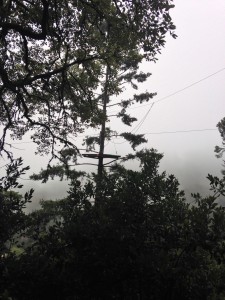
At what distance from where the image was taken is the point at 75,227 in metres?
3.35

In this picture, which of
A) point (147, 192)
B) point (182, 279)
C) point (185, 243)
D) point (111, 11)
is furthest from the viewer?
point (111, 11)

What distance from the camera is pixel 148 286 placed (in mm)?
2902

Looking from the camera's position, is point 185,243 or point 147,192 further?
point 147,192

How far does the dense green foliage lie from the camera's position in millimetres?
2857

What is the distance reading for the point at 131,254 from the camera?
313 cm

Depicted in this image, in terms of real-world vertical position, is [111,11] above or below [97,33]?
below

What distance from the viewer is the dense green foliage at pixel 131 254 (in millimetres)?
2857

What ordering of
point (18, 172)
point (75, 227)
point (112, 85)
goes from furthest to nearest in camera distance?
point (112, 85), point (18, 172), point (75, 227)

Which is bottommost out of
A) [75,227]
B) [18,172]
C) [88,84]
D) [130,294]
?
[130,294]

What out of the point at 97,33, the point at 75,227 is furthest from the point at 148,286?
the point at 97,33

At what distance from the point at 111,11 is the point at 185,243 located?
6552mm

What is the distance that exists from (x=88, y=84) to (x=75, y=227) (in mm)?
7718

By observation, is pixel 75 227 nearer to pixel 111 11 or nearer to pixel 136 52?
pixel 111 11

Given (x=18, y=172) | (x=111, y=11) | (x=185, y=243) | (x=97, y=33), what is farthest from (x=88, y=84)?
(x=185, y=243)
